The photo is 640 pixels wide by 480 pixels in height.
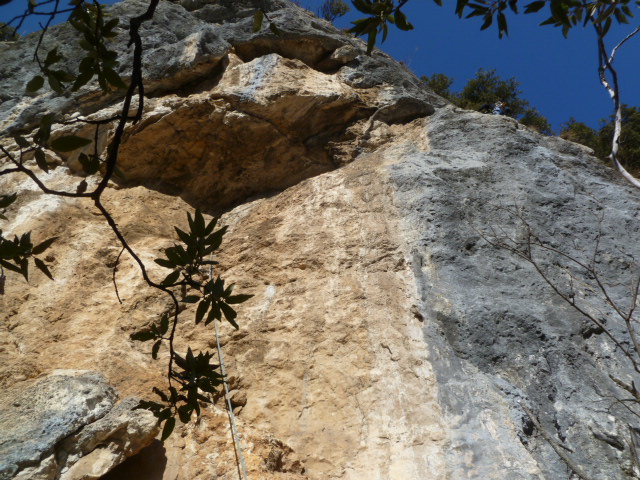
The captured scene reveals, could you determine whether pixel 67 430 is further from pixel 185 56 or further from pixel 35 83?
pixel 185 56

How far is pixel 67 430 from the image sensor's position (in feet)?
11.2

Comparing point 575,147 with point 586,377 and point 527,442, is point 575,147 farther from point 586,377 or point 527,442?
point 527,442

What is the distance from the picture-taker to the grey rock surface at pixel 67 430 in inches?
127

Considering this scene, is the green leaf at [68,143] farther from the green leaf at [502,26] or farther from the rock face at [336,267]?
the rock face at [336,267]

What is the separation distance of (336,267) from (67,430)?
8.23 feet

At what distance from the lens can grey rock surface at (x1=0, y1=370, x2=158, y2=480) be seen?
322 cm

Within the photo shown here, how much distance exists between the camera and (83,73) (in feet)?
7.27

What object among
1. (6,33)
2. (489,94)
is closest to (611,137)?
(489,94)

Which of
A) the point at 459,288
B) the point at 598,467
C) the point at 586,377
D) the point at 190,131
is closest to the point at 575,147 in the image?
the point at 459,288

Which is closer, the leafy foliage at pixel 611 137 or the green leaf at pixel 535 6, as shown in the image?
the green leaf at pixel 535 6

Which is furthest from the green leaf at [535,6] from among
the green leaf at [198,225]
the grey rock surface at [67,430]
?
the grey rock surface at [67,430]

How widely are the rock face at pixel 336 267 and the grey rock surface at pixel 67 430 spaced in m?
0.05

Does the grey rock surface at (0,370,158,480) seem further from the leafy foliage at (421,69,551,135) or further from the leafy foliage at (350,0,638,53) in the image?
the leafy foliage at (421,69,551,135)

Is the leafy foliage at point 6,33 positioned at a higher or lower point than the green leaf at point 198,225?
higher
